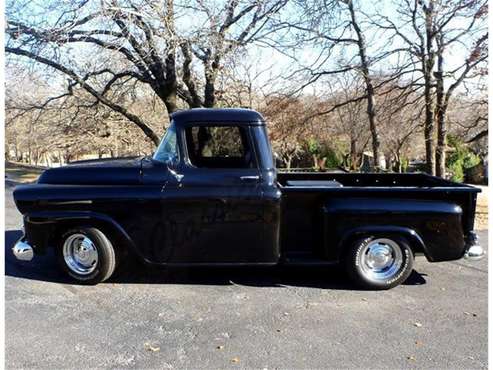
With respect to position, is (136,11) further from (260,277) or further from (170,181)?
(260,277)

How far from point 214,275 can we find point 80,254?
1.52 m

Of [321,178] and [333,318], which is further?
[321,178]

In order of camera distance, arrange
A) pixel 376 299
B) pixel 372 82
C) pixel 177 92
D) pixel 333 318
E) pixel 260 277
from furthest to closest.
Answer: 1. pixel 177 92
2. pixel 372 82
3. pixel 260 277
4. pixel 376 299
5. pixel 333 318

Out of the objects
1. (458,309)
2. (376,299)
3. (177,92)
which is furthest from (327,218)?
(177,92)

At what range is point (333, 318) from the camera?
142 inches

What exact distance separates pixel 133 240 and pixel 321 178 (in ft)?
9.11

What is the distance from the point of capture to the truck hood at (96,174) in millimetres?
4281

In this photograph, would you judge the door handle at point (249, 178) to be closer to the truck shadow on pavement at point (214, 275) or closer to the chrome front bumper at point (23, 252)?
the truck shadow on pavement at point (214, 275)

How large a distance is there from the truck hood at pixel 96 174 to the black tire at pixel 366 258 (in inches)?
95.3

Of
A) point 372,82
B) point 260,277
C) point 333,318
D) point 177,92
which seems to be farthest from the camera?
point 177,92

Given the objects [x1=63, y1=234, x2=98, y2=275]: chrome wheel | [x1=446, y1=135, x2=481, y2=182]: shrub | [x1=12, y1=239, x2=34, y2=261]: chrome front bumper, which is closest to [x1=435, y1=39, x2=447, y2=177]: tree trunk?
[x1=63, y1=234, x2=98, y2=275]: chrome wheel

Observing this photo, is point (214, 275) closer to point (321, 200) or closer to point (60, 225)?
point (321, 200)

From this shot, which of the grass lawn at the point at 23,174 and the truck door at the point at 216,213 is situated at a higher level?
the grass lawn at the point at 23,174

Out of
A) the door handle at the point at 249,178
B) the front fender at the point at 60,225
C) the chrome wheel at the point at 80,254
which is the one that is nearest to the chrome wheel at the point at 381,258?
the door handle at the point at 249,178
